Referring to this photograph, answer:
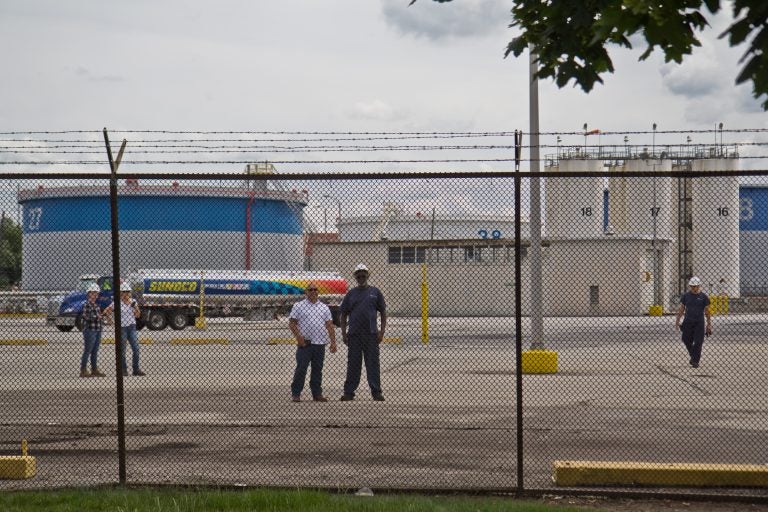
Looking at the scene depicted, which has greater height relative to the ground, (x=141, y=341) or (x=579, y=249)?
(x=579, y=249)

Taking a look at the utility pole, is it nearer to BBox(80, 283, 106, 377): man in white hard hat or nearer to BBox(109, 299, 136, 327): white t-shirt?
Answer: BBox(109, 299, 136, 327): white t-shirt

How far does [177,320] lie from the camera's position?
123 ft

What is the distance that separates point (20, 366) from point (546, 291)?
22418 mm

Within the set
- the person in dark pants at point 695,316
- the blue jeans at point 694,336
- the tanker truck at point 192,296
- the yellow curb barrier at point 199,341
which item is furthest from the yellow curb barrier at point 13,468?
the yellow curb barrier at point 199,341

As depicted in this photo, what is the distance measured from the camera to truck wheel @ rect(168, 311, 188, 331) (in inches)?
1454

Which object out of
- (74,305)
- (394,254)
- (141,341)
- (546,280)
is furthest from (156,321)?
(546,280)

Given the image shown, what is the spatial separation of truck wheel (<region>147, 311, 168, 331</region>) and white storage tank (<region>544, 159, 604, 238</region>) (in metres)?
23.1

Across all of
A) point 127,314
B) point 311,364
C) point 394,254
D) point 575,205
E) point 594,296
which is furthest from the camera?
point 575,205

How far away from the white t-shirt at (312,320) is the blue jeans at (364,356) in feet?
1.96

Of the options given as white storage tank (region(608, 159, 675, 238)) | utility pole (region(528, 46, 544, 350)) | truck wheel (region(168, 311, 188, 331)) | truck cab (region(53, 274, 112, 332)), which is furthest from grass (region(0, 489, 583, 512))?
white storage tank (region(608, 159, 675, 238))

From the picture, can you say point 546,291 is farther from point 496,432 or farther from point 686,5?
point 686,5

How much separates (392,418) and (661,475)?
15.5ft

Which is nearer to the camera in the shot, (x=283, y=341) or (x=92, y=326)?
(x=92, y=326)

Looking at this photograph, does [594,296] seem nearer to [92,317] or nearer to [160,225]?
[160,225]
